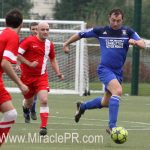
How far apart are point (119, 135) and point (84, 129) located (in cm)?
247

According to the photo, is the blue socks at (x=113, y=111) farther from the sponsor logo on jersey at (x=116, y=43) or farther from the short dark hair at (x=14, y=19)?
the short dark hair at (x=14, y=19)

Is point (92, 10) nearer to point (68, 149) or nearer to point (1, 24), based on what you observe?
point (1, 24)

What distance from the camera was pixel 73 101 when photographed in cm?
2266

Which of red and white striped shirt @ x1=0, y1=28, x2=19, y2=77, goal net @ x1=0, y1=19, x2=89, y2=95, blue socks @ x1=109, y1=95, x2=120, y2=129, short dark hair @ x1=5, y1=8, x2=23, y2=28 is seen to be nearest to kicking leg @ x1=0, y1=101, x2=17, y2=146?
red and white striped shirt @ x1=0, y1=28, x2=19, y2=77

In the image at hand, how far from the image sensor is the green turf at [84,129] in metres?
11.7

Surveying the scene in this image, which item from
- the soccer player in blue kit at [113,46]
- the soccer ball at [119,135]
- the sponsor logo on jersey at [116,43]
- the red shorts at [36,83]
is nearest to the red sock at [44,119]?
the red shorts at [36,83]

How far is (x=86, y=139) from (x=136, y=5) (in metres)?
15.0

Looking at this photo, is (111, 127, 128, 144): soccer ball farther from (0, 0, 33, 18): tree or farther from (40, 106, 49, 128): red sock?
(0, 0, 33, 18): tree

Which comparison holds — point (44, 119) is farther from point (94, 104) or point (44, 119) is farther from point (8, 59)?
point (8, 59)

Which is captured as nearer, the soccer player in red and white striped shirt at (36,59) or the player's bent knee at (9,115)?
the player's bent knee at (9,115)

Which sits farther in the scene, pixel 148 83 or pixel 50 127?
pixel 148 83

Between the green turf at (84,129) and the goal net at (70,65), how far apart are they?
5.04 metres

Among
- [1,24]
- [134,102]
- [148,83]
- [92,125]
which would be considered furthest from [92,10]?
[92,125]

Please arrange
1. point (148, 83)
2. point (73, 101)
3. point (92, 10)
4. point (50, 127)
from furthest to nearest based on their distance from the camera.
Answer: point (92, 10)
point (148, 83)
point (73, 101)
point (50, 127)
